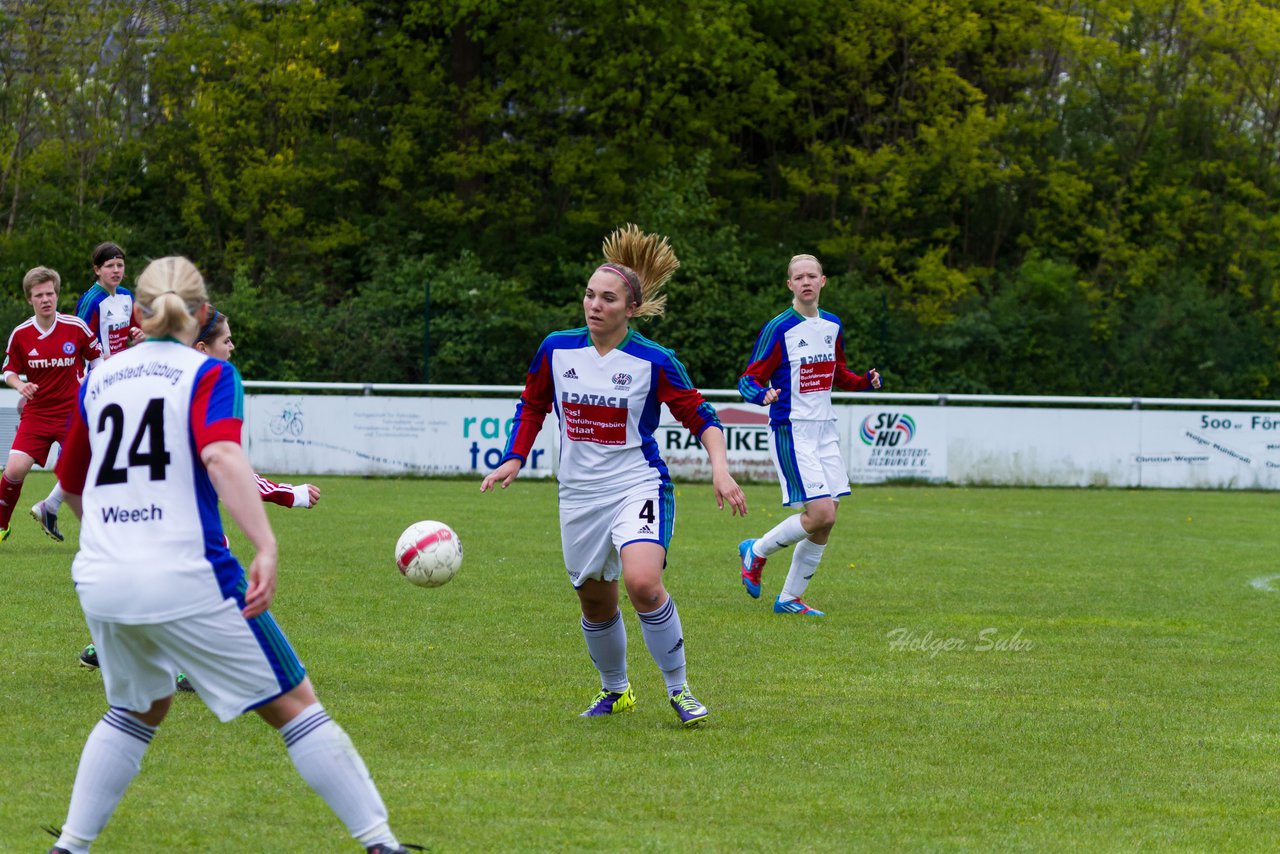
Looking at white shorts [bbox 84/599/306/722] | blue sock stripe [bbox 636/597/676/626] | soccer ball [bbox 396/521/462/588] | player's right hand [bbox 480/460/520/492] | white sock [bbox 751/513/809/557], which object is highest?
player's right hand [bbox 480/460/520/492]

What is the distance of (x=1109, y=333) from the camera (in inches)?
1140

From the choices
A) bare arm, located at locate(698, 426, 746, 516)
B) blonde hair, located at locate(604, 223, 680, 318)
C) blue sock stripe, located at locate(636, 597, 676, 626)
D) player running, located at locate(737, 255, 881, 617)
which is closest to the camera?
bare arm, located at locate(698, 426, 746, 516)

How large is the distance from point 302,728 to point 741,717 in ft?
9.23

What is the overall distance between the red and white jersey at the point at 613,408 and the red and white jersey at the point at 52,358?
569cm

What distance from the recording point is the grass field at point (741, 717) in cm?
479

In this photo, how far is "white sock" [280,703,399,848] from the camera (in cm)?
397

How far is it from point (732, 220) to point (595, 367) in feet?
89.5

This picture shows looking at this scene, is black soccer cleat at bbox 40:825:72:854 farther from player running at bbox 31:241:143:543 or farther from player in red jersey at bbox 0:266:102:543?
player in red jersey at bbox 0:266:102:543

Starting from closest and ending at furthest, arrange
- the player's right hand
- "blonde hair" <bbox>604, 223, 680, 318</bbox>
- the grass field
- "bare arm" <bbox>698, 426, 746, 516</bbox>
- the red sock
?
the grass field, "bare arm" <bbox>698, 426, 746, 516</bbox>, the player's right hand, "blonde hair" <bbox>604, 223, 680, 318</bbox>, the red sock

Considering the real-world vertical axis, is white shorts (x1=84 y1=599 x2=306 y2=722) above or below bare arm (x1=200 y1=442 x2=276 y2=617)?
below

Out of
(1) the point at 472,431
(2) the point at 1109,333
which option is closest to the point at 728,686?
(1) the point at 472,431

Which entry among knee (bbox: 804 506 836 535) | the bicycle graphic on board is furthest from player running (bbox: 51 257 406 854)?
the bicycle graphic on board

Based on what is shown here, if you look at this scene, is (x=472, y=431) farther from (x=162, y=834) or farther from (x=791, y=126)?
(x=162, y=834)

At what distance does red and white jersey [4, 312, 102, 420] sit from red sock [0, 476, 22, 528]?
53 cm
